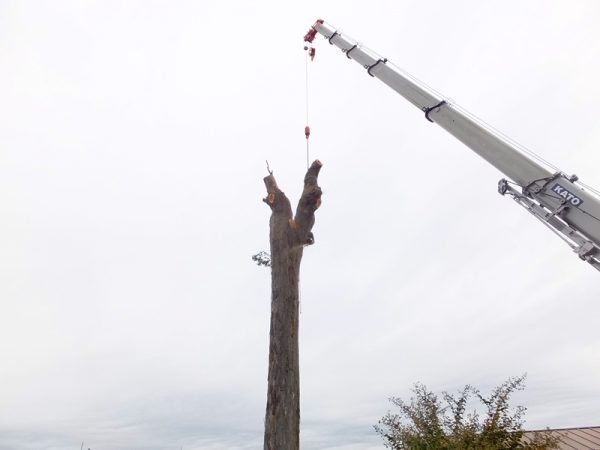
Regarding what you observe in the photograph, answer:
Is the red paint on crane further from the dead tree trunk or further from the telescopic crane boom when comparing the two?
the dead tree trunk

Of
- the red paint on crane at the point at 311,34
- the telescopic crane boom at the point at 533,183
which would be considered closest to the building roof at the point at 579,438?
the telescopic crane boom at the point at 533,183

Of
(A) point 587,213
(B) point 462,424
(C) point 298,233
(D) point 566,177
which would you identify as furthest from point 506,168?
(B) point 462,424

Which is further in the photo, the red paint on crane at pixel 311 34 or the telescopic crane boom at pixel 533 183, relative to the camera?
the red paint on crane at pixel 311 34

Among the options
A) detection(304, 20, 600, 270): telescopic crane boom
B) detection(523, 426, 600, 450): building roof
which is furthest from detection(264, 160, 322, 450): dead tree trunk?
detection(523, 426, 600, 450): building roof

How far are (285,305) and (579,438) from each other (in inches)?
638

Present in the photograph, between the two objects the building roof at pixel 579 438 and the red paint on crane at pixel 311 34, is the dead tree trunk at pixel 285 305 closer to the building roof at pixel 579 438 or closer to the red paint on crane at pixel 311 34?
the building roof at pixel 579 438

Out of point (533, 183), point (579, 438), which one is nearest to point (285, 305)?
point (533, 183)

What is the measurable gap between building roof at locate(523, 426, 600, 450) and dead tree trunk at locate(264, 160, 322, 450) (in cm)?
1232

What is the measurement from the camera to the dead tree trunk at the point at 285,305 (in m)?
5.00

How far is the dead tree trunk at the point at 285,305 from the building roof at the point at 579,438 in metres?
12.3

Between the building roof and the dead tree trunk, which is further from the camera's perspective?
the building roof

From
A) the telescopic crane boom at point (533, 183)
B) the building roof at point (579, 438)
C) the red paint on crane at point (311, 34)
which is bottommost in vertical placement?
the building roof at point (579, 438)

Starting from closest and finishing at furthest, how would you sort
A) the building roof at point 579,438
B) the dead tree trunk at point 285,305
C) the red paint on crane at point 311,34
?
1. the dead tree trunk at point 285,305
2. the building roof at point 579,438
3. the red paint on crane at point 311,34

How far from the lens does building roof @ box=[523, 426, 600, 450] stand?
14.9 metres
